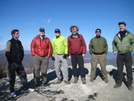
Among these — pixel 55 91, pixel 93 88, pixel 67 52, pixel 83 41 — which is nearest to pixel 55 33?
pixel 67 52

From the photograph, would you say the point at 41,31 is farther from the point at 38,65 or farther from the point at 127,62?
the point at 127,62

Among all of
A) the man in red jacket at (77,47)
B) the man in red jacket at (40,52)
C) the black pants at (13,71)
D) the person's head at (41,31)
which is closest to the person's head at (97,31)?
the man in red jacket at (77,47)

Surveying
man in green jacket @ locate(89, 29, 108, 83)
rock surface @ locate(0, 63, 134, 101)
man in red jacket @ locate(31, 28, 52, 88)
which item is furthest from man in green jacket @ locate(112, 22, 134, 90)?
man in red jacket @ locate(31, 28, 52, 88)

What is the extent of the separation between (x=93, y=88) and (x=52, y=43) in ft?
9.26

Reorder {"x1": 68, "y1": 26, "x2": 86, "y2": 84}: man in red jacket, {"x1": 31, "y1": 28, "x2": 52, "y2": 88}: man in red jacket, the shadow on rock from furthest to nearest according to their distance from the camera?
{"x1": 68, "y1": 26, "x2": 86, "y2": 84}: man in red jacket
{"x1": 31, "y1": 28, "x2": 52, "y2": 88}: man in red jacket
the shadow on rock

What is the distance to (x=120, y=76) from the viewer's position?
4.62 metres

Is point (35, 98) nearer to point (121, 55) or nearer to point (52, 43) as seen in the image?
point (52, 43)

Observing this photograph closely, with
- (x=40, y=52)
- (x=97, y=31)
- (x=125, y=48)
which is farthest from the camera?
(x=97, y=31)

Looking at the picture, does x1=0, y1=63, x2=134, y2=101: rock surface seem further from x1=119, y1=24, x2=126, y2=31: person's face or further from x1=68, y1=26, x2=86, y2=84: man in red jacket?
x1=119, y1=24, x2=126, y2=31: person's face

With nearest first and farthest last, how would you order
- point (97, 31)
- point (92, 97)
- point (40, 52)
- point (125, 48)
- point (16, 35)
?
point (92, 97) → point (125, 48) → point (16, 35) → point (40, 52) → point (97, 31)

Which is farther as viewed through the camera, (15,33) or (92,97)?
(15,33)

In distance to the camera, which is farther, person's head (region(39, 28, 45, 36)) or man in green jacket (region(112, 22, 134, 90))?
person's head (region(39, 28, 45, 36))

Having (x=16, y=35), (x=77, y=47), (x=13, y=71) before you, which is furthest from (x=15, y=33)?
(x=77, y=47)

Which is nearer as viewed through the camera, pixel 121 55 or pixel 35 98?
pixel 35 98
